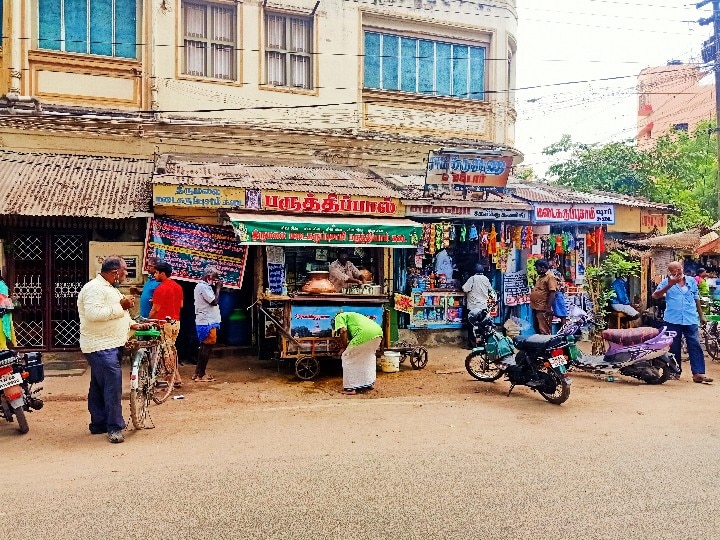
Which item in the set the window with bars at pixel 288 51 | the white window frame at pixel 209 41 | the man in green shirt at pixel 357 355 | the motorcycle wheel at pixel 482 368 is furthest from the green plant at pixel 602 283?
the white window frame at pixel 209 41

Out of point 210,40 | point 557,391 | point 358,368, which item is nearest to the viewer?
point 557,391

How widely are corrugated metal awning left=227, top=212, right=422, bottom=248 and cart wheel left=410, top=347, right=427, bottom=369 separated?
1734 millimetres

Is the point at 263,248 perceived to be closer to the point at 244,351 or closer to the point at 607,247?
the point at 244,351

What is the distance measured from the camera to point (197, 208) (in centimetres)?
1010

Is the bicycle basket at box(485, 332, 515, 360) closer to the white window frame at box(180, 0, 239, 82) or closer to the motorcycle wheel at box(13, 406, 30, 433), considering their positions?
the motorcycle wheel at box(13, 406, 30, 433)

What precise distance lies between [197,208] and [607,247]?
8448 mm

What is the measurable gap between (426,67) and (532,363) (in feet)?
29.4

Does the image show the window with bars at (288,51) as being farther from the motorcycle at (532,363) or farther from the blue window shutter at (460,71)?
the motorcycle at (532,363)

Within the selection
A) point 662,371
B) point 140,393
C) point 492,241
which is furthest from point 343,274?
point 662,371

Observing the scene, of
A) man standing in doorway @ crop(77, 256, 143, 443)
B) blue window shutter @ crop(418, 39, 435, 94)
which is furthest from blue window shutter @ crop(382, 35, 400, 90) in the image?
man standing in doorway @ crop(77, 256, 143, 443)

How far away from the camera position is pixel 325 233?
9.95 metres

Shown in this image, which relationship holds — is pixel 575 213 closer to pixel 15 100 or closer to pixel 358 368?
pixel 358 368

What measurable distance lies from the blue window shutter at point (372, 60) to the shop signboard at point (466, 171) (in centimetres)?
413

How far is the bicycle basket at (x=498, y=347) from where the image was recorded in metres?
8.56
